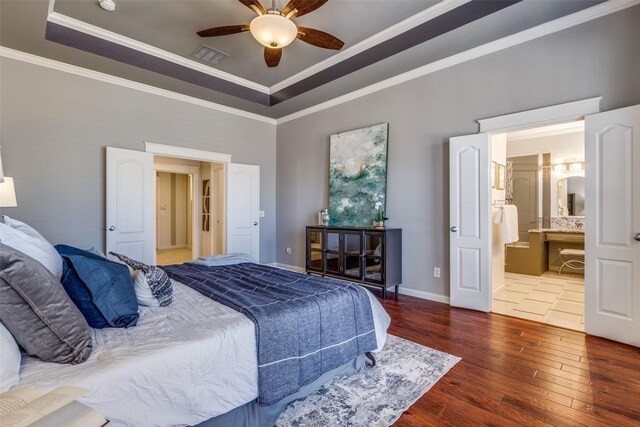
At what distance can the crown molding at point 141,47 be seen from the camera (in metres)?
3.22

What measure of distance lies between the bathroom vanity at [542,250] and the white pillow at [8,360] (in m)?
6.47

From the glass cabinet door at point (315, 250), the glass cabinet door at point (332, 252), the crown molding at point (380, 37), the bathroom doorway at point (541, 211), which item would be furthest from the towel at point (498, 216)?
the crown molding at point (380, 37)

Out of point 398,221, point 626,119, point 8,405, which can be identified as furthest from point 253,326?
point 626,119

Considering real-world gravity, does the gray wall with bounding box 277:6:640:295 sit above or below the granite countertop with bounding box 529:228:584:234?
above

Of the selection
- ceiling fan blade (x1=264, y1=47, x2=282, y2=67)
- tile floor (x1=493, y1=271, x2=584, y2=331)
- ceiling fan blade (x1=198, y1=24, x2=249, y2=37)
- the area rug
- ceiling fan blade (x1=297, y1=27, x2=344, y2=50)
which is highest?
ceiling fan blade (x1=198, y1=24, x2=249, y2=37)

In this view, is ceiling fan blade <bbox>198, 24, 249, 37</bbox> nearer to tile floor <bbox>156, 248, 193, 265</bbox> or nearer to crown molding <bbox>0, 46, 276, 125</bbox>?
crown molding <bbox>0, 46, 276, 125</bbox>

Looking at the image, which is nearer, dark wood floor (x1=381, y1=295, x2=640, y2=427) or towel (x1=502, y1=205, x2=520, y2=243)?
dark wood floor (x1=381, y1=295, x2=640, y2=427)

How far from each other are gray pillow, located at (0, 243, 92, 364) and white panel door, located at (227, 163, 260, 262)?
4075 millimetres

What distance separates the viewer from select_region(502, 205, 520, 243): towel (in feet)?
14.4

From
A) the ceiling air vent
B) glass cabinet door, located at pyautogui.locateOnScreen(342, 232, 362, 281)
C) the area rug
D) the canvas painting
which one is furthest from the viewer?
the canvas painting

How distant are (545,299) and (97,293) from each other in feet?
15.5

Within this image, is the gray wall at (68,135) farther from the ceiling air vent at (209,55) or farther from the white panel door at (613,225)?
the white panel door at (613,225)

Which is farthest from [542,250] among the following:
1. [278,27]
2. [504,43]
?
[278,27]

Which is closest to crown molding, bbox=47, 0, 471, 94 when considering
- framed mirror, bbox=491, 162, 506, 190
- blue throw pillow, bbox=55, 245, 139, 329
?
framed mirror, bbox=491, 162, 506, 190
